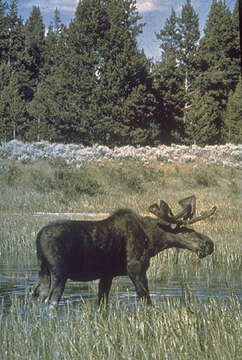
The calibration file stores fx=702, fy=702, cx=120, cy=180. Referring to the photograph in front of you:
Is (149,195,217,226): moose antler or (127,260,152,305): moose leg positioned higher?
(149,195,217,226): moose antler

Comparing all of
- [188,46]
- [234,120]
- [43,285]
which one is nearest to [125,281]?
[43,285]

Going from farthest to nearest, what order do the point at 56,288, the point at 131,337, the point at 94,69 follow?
the point at 94,69, the point at 56,288, the point at 131,337

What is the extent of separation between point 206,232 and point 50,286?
4.37 m

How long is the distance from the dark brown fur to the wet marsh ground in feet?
0.64

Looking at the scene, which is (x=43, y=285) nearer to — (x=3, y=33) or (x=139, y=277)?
(x=139, y=277)

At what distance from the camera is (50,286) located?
5.76m

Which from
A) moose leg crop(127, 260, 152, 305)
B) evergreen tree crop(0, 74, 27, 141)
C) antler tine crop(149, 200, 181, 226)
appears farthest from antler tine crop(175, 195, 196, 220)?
evergreen tree crop(0, 74, 27, 141)

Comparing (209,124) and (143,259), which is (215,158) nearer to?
(209,124)

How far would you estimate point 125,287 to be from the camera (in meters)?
7.23

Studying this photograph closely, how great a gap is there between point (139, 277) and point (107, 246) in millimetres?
381

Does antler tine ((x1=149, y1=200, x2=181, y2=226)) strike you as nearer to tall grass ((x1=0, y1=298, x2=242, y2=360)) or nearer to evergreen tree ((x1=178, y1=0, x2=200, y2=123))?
tall grass ((x1=0, y1=298, x2=242, y2=360))

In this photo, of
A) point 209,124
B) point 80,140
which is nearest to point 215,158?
point 209,124

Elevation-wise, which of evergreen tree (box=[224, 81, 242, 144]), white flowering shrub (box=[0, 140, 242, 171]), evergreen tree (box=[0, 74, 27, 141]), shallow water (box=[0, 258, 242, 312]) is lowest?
shallow water (box=[0, 258, 242, 312])

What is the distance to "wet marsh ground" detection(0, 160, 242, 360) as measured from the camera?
165 inches
